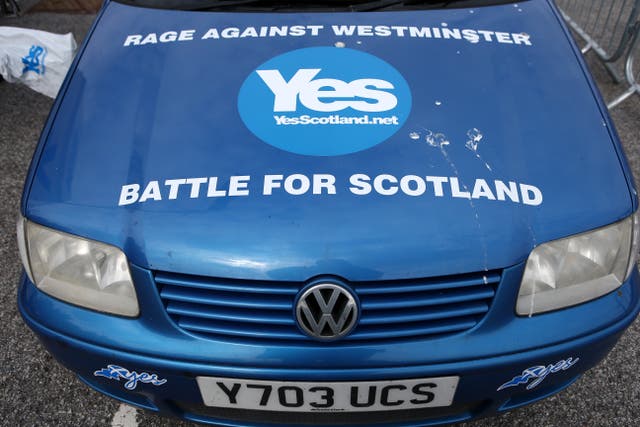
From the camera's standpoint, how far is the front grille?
4.21 feet

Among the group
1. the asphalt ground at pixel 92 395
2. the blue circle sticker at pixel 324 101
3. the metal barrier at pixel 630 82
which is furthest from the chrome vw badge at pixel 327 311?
the metal barrier at pixel 630 82

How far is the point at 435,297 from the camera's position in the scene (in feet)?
4.28

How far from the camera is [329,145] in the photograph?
1471 millimetres

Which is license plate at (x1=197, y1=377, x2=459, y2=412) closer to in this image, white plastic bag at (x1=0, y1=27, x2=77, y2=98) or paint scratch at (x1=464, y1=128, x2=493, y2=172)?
paint scratch at (x1=464, y1=128, x2=493, y2=172)

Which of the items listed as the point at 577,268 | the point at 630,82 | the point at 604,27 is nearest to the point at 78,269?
the point at 577,268

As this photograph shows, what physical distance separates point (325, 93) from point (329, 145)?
0.25 metres

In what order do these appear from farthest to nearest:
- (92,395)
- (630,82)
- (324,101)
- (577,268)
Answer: (630,82)
(92,395)
(324,101)
(577,268)

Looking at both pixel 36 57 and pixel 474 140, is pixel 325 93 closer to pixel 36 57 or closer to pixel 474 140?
pixel 474 140

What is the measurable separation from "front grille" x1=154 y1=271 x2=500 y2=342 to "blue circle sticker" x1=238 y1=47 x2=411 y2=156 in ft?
1.30

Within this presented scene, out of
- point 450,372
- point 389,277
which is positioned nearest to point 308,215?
point 389,277

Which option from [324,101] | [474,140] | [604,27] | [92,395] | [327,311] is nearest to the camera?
[327,311]

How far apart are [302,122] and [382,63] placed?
1.30ft

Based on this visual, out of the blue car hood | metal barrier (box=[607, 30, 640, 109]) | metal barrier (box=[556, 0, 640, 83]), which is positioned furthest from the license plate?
metal barrier (box=[556, 0, 640, 83])

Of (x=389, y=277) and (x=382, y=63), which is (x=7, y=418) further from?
(x=382, y=63)
